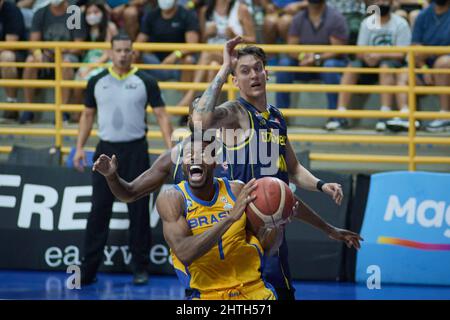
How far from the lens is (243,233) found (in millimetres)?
6121

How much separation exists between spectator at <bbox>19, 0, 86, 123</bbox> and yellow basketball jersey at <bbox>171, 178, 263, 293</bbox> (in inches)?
277

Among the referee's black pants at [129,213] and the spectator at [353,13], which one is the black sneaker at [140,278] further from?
the spectator at [353,13]

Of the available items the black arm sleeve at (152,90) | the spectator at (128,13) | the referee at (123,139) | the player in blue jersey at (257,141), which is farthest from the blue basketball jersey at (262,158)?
the spectator at (128,13)

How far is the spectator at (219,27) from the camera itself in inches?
490

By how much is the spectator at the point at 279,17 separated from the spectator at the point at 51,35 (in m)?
2.60

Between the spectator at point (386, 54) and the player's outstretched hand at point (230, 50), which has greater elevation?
the player's outstretched hand at point (230, 50)

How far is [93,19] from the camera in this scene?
508 inches

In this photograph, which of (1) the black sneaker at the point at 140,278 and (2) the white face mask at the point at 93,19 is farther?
(2) the white face mask at the point at 93,19

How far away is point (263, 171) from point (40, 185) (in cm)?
500

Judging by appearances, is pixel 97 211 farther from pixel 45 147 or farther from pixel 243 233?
pixel 243 233

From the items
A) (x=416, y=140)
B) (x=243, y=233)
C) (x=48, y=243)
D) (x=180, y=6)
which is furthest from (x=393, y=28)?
(x=243, y=233)

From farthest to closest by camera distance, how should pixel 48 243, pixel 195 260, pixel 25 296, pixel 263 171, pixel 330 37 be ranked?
pixel 330 37, pixel 48 243, pixel 25 296, pixel 263 171, pixel 195 260

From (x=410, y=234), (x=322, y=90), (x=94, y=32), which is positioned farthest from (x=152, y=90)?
(x=410, y=234)

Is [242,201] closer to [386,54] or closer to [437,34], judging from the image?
→ [386,54]
